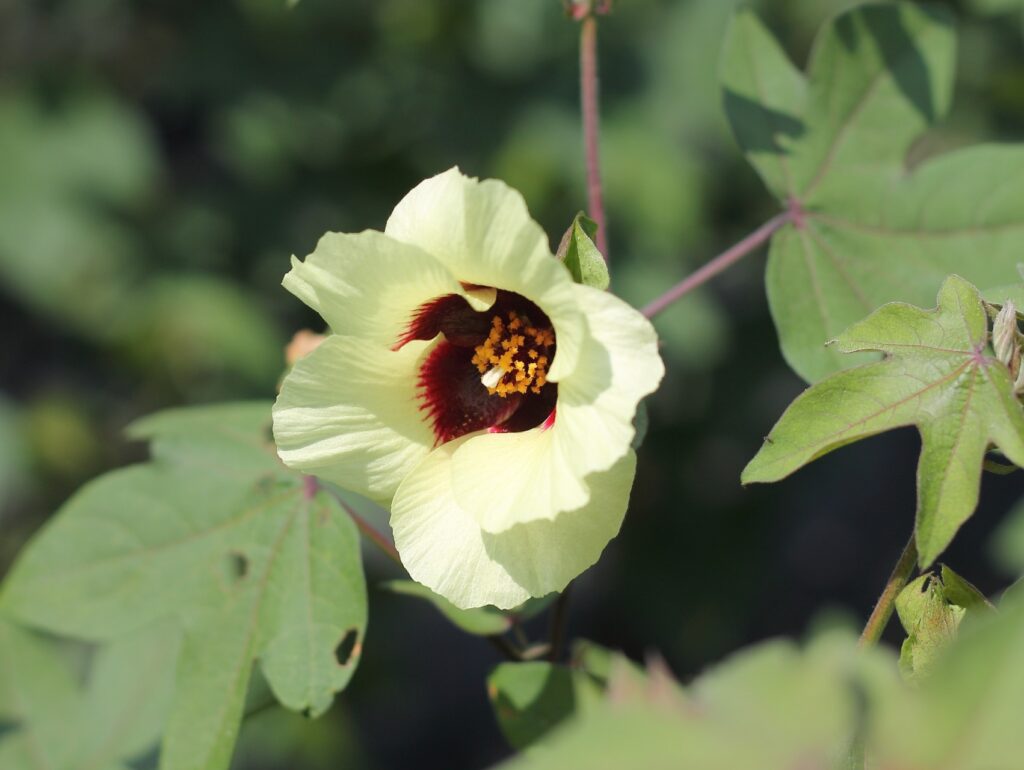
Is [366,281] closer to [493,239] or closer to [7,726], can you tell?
[493,239]

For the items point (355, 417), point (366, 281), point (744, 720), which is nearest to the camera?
point (744, 720)

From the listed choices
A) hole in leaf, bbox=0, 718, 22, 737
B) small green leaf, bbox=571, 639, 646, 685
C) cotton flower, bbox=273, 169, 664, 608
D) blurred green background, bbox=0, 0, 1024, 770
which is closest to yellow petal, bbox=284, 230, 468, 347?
cotton flower, bbox=273, 169, 664, 608

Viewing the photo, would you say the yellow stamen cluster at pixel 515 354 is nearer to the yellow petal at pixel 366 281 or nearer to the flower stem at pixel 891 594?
the yellow petal at pixel 366 281

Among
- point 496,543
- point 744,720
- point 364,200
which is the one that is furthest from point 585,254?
point 364,200

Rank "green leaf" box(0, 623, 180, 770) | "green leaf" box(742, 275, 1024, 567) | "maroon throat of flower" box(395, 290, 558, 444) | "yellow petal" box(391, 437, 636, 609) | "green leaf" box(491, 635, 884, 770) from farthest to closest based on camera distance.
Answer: "green leaf" box(0, 623, 180, 770) < "maroon throat of flower" box(395, 290, 558, 444) < "yellow petal" box(391, 437, 636, 609) < "green leaf" box(742, 275, 1024, 567) < "green leaf" box(491, 635, 884, 770)

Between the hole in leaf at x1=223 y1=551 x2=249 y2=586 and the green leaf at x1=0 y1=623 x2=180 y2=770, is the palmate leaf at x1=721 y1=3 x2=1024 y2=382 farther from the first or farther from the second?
the green leaf at x1=0 y1=623 x2=180 y2=770

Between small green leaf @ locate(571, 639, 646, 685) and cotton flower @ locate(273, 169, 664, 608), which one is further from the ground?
cotton flower @ locate(273, 169, 664, 608)

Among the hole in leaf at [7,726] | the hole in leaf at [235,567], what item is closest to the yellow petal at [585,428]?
the hole in leaf at [235,567]
